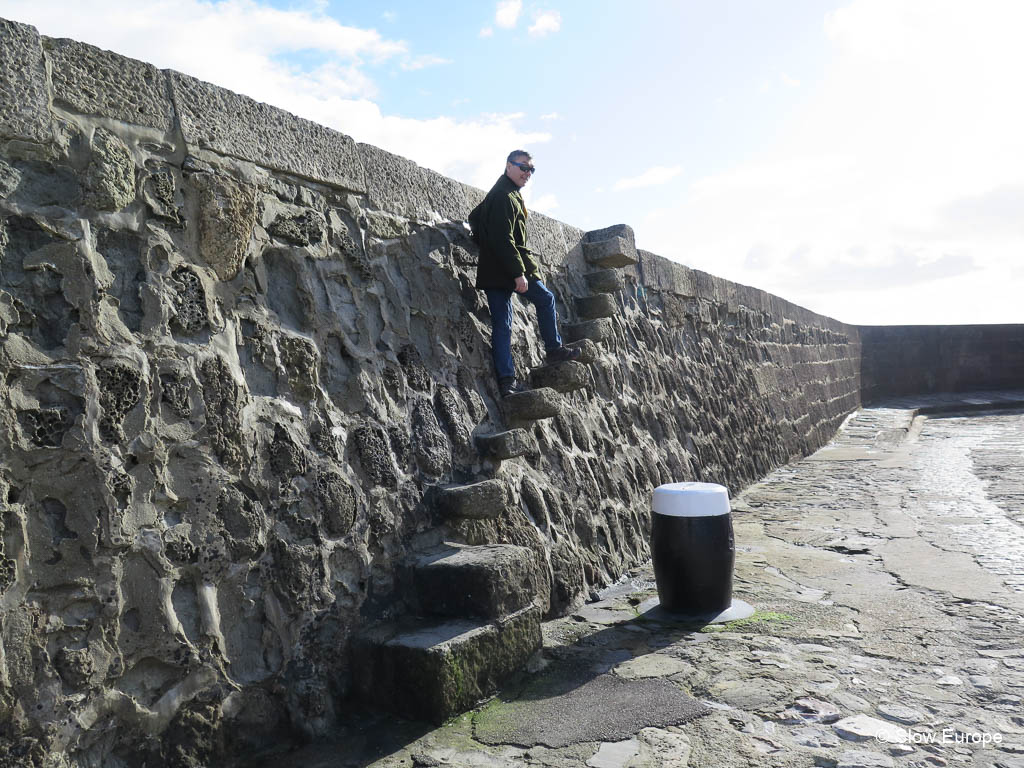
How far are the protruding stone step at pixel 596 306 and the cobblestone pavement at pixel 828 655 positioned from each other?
1.80m

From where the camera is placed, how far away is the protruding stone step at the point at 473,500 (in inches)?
132

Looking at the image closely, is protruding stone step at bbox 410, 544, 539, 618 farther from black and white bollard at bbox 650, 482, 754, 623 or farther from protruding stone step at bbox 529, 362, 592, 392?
protruding stone step at bbox 529, 362, 592, 392

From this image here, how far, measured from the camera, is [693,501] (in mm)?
3645

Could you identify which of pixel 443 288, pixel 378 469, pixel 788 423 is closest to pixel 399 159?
pixel 443 288

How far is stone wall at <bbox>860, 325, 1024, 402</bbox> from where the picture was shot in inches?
655

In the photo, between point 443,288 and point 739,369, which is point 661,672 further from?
point 739,369

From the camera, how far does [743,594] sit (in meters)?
3.99

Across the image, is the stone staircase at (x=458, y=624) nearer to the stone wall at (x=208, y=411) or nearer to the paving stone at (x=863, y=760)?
the stone wall at (x=208, y=411)

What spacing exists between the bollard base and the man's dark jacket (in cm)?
179

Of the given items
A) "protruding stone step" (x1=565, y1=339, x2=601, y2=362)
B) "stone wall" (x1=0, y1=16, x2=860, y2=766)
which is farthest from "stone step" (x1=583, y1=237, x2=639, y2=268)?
"stone wall" (x1=0, y1=16, x2=860, y2=766)

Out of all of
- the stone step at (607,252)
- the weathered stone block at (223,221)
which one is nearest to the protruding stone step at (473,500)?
the weathered stone block at (223,221)

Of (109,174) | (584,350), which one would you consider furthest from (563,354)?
(109,174)

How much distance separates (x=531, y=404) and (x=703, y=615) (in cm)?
132

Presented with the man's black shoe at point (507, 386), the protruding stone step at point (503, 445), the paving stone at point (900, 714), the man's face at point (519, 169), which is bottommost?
the paving stone at point (900, 714)
